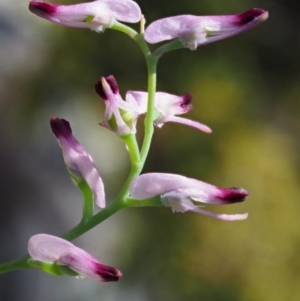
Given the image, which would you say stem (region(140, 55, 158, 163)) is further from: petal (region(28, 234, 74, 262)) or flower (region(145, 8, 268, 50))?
petal (region(28, 234, 74, 262))

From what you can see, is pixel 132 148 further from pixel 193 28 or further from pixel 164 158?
pixel 164 158

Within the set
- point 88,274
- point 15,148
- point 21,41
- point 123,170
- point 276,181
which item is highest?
point 88,274

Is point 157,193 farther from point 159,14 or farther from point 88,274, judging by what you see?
point 159,14

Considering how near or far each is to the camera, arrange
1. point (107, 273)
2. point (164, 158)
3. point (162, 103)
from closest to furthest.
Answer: point (107, 273), point (162, 103), point (164, 158)

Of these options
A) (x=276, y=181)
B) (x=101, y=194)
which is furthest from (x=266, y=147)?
(x=101, y=194)

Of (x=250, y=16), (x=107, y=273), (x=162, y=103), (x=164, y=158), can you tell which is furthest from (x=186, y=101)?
(x=164, y=158)

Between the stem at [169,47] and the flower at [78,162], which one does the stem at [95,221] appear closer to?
the flower at [78,162]

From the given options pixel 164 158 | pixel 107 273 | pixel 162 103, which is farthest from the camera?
pixel 164 158
